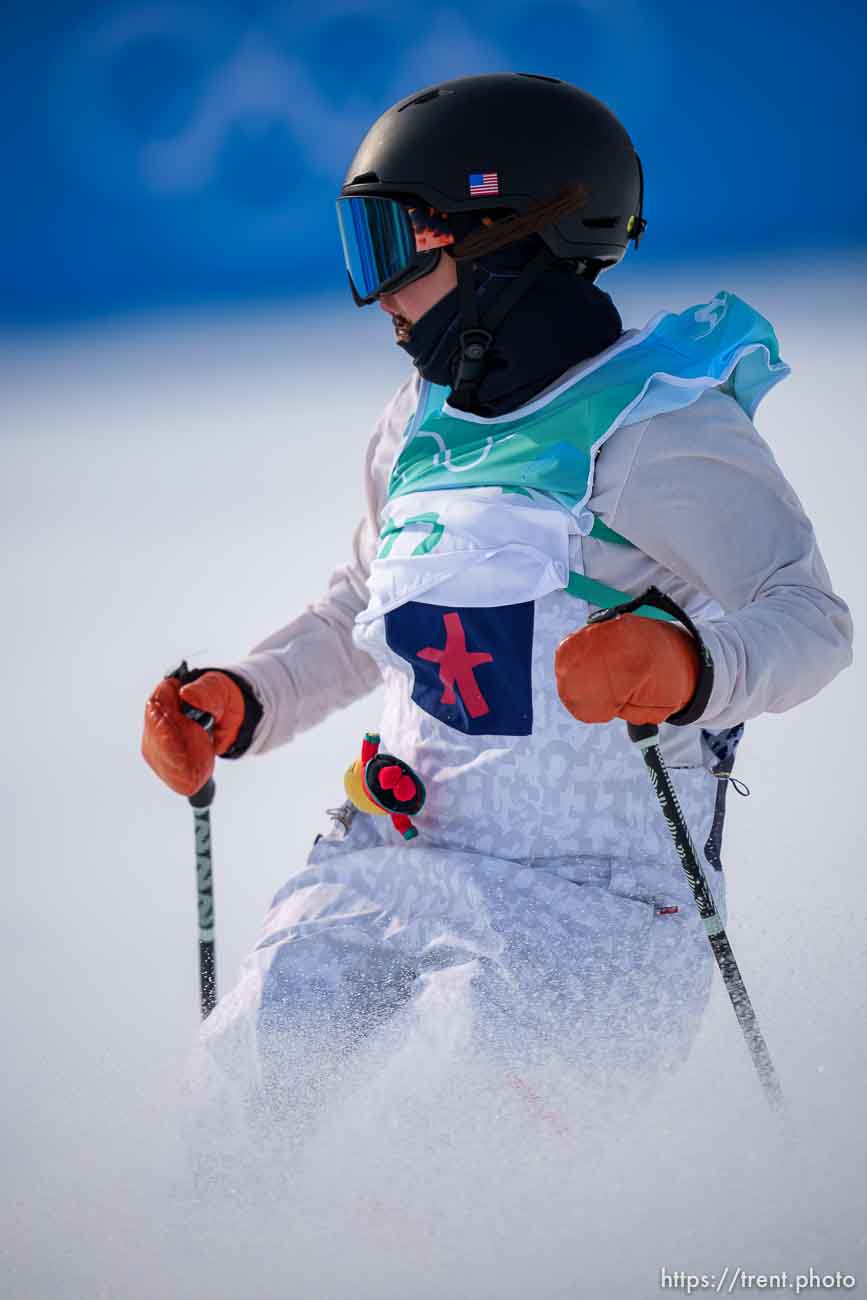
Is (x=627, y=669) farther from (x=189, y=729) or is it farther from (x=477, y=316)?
(x=189, y=729)

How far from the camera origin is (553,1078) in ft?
4.78

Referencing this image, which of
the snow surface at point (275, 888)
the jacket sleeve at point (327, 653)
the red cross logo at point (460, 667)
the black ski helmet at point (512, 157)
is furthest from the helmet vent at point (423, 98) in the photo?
the snow surface at point (275, 888)

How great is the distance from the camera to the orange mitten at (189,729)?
1.82 meters

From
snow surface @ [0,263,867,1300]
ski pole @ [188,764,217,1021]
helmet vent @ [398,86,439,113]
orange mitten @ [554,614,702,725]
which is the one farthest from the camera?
ski pole @ [188,764,217,1021]

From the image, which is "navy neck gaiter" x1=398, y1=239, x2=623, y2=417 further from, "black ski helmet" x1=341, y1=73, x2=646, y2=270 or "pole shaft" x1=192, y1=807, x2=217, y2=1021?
"pole shaft" x1=192, y1=807, x2=217, y2=1021

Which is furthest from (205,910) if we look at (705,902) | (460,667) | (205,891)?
(705,902)

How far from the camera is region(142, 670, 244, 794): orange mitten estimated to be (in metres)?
1.82

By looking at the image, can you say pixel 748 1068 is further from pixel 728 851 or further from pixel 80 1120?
pixel 728 851

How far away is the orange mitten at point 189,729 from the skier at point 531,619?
21 centimetres

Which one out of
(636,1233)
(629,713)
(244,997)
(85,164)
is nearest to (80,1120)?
(244,997)

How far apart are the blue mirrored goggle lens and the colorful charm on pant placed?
0.56 meters

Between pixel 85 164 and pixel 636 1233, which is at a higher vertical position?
pixel 85 164

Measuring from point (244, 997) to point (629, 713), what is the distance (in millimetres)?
557

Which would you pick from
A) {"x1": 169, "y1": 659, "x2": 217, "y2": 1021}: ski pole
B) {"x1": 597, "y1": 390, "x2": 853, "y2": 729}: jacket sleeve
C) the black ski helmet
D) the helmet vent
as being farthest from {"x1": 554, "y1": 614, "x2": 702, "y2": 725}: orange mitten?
the helmet vent
